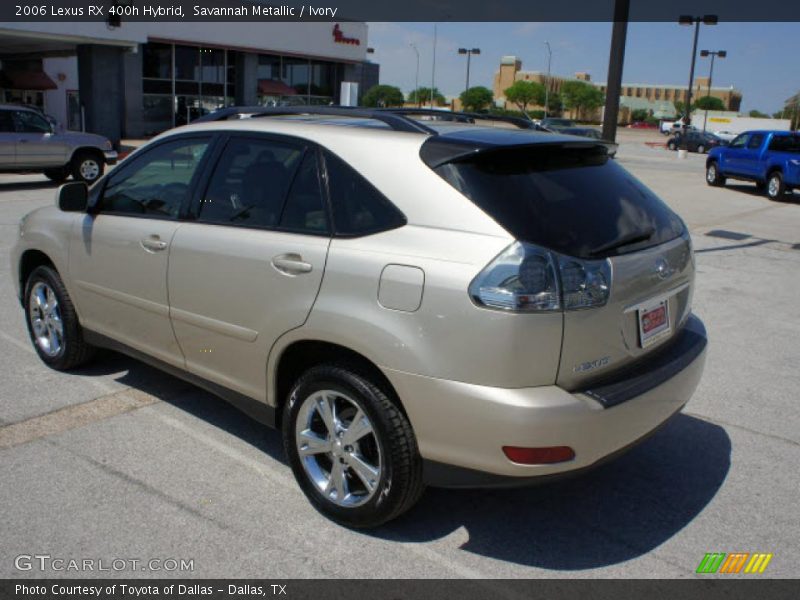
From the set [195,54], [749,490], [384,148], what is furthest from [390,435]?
[195,54]

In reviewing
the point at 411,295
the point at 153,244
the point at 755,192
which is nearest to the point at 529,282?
the point at 411,295

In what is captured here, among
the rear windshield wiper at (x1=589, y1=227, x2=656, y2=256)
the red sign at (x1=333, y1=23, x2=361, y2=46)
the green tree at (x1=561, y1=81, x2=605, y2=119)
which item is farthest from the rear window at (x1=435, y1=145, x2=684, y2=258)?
the green tree at (x1=561, y1=81, x2=605, y2=119)

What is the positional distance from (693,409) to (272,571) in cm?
305

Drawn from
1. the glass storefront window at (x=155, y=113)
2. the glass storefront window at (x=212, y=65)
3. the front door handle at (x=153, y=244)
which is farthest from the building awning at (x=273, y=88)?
the front door handle at (x=153, y=244)

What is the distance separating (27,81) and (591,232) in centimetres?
3766

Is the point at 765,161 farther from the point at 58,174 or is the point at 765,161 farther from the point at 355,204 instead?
the point at 355,204

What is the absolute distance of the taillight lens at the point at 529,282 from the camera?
268 cm

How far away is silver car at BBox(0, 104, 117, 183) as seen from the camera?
1603 centimetres

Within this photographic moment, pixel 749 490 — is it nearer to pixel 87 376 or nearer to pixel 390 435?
pixel 390 435

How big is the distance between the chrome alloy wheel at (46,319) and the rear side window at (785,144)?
2110 cm

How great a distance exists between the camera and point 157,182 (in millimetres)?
4223

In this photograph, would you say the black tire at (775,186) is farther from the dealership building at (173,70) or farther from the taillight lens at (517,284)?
the dealership building at (173,70)

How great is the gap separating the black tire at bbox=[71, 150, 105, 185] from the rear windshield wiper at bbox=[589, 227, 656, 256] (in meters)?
16.4

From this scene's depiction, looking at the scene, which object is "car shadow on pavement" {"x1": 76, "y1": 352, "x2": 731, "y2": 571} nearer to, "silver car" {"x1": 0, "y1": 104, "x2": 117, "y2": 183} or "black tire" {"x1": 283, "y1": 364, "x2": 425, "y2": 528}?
"black tire" {"x1": 283, "y1": 364, "x2": 425, "y2": 528}
